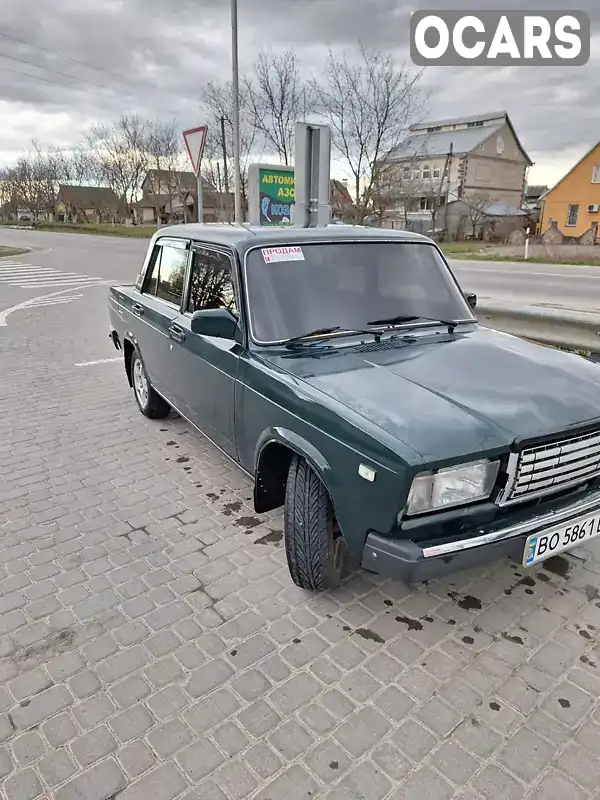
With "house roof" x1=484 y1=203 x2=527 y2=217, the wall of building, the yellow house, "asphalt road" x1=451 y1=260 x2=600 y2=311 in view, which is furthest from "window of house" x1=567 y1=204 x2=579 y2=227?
"asphalt road" x1=451 y1=260 x2=600 y2=311

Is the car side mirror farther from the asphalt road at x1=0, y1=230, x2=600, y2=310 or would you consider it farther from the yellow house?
the yellow house

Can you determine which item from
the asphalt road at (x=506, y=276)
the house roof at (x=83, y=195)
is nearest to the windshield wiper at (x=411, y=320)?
the asphalt road at (x=506, y=276)

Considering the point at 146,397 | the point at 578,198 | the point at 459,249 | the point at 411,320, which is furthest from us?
the point at 578,198

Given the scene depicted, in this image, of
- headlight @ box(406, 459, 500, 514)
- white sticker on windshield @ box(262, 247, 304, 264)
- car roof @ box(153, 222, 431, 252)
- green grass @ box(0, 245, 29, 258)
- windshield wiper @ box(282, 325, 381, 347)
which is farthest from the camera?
green grass @ box(0, 245, 29, 258)

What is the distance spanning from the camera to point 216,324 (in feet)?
11.1

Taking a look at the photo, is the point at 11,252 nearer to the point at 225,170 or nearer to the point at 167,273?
the point at 225,170

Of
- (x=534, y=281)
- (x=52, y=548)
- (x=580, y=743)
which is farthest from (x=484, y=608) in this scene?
(x=534, y=281)

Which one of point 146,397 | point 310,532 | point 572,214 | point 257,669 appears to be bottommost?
point 257,669

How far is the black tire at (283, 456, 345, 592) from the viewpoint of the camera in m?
2.84

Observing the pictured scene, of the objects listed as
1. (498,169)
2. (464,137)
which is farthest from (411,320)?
(498,169)

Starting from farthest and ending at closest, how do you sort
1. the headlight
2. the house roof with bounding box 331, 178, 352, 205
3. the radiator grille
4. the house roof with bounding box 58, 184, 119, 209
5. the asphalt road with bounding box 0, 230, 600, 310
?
the house roof with bounding box 58, 184, 119, 209 < the house roof with bounding box 331, 178, 352, 205 < the asphalt road with bounding box 0, 230, 600, 310 < the radiator grille < the headlight

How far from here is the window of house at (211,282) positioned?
3.70 metres

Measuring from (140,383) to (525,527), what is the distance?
14.6 ft

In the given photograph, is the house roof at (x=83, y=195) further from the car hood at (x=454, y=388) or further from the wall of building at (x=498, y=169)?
the car hood at (x=454, y=388)
